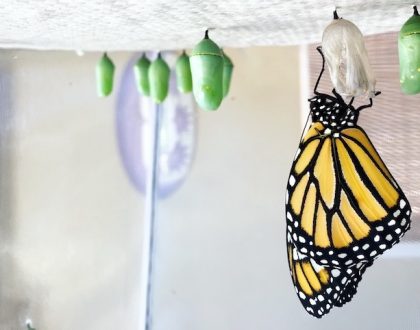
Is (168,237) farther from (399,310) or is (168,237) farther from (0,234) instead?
(399,310)

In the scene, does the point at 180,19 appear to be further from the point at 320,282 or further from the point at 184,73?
the point at 320,282

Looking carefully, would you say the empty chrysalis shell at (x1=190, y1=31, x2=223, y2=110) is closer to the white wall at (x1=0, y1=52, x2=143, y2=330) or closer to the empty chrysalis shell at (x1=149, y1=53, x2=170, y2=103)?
the empty chrysalis shell at (x1=149, y1=53, x2=170, y2=103)

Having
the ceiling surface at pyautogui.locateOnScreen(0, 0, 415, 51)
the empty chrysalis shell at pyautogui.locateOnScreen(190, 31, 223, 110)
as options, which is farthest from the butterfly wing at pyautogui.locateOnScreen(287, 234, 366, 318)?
the ceiling surface at pyautogui.locateOnScreen(0, 0, 415, 51)

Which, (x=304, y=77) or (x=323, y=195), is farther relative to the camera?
(x=304, y=77)

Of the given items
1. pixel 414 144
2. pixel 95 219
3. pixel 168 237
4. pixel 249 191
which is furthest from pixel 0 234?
pixel 414 144

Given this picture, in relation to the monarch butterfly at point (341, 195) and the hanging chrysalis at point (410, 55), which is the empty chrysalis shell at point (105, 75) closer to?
the monarch butterfly at point (341, 195)

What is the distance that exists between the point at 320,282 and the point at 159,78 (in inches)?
30.9

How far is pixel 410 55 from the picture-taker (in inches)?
37.9

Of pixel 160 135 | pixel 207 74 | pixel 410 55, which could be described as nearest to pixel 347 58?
pixel 410 55

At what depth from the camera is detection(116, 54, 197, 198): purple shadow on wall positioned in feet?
9.11

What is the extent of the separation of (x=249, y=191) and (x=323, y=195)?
152cm

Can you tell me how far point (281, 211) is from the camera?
8.34ft

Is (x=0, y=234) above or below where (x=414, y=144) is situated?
below

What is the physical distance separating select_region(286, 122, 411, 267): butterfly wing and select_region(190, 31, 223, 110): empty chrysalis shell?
0.22 meters
